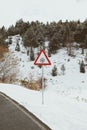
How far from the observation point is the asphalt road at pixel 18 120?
8927 mm

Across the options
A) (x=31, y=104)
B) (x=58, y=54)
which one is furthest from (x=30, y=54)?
(x=31, y=104)

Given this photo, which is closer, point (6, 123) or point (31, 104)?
point (6, 123)

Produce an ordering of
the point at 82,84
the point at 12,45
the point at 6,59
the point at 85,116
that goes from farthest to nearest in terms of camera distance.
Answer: the point at 12,45 < the point at 82,84 < the point at 6,59 < the point at 85,116

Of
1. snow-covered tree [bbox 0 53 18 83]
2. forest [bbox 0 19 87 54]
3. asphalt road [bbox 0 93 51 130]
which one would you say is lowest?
asphalt road [bbox 0 93 51 130]

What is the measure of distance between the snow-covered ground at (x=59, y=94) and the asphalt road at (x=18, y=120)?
0.26m

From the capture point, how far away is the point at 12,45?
379 ft

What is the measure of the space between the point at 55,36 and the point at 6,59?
200 ft

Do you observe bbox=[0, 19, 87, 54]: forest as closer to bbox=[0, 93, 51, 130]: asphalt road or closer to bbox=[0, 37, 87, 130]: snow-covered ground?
bbox=[0, 37, 87, 130]: snow-covered ground

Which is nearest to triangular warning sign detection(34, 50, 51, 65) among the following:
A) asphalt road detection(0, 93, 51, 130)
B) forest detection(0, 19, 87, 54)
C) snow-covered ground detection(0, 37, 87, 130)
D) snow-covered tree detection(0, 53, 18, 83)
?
snow-covered ground detection(0, 37, 87, 130)

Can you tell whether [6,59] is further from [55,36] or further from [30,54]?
[55,36]

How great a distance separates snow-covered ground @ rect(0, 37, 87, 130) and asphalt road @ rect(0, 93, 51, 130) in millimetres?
259

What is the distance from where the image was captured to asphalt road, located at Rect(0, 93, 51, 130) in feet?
29.3

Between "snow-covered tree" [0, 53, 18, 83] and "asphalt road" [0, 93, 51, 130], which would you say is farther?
"snow-covered tree" [0, 53, 18, 83]

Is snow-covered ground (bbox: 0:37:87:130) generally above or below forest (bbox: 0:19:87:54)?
below
